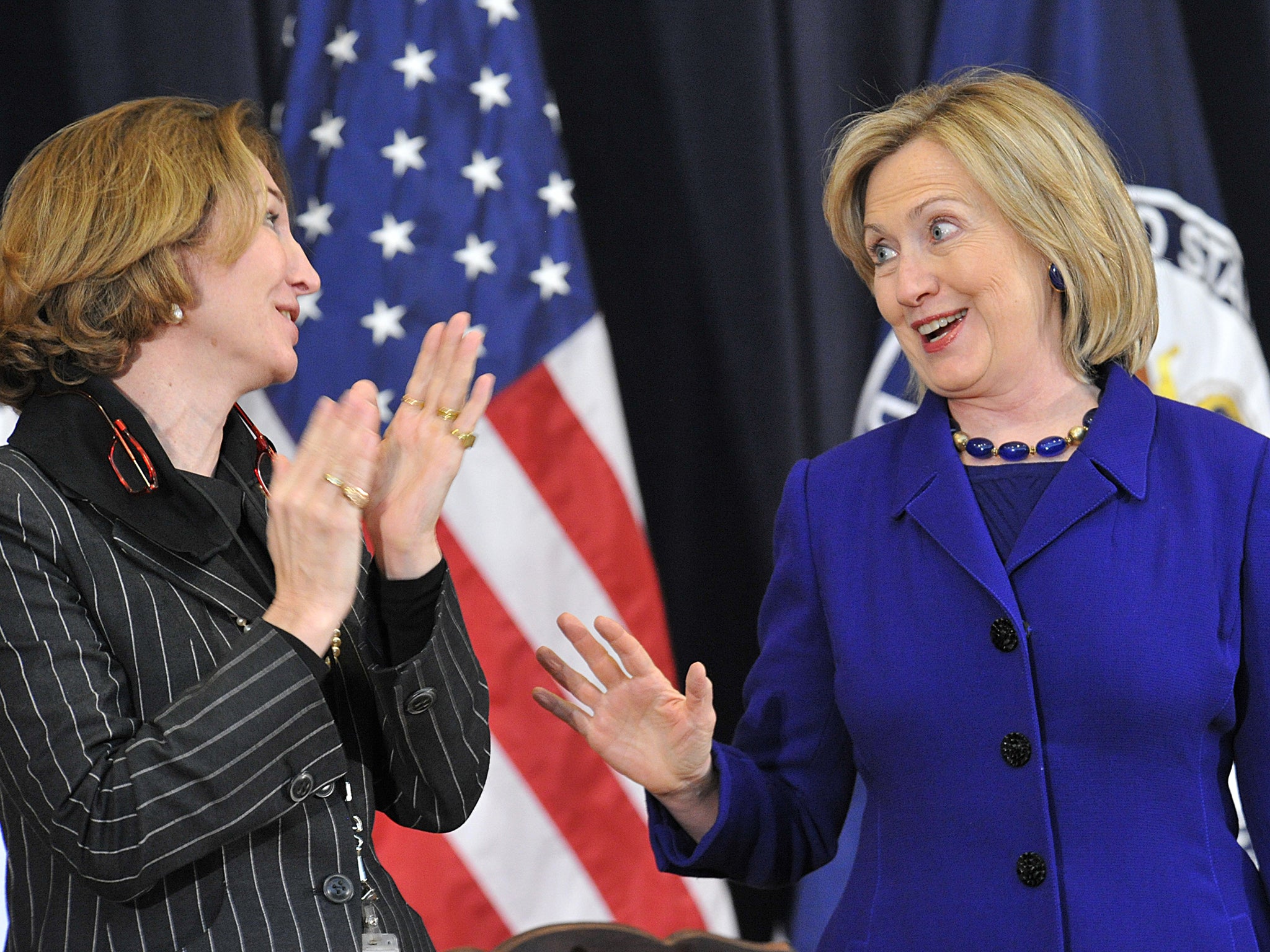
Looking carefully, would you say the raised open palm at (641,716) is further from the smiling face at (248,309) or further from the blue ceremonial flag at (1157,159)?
the blue ceremonial flag at (1157,159)

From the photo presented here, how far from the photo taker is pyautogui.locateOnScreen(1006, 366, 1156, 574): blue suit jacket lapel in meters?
1.71

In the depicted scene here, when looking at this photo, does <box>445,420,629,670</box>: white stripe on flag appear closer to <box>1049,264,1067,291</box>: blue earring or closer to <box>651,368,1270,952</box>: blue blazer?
<box>651,368,1270,952</box>: blue blazer

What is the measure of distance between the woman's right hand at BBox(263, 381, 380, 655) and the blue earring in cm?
91

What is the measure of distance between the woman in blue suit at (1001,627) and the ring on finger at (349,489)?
1.13 feet

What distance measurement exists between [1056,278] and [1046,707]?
22.4 inches

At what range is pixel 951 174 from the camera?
1.89 metres

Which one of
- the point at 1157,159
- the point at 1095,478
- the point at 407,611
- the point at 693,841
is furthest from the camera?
the point at 1157,159

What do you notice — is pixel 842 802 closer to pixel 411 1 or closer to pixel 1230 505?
pixel 1230 505

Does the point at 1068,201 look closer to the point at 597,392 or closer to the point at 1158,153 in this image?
the point at 597,392

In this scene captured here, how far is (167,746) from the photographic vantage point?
1.39 metres

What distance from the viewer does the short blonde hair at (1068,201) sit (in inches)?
72.1

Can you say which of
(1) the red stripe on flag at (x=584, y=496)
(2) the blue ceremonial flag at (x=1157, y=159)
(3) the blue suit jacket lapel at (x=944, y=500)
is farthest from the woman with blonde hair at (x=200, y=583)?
(2) the blue ceremonial flag at (x=1157, y=159)

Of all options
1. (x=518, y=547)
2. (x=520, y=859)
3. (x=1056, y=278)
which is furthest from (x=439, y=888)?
(x=1056, y=278)

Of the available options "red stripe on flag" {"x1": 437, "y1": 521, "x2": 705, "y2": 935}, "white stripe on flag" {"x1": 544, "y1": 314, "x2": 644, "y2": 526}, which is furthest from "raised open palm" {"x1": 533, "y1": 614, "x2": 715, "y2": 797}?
"white stripe on flag" {"x1": 544, "y1": 314, "x2": 644, "y2": 526}
